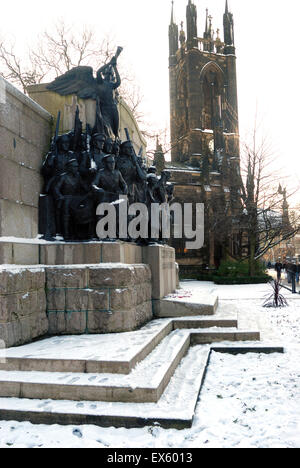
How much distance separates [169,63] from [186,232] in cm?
2756

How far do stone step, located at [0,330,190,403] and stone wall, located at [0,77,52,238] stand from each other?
246cm

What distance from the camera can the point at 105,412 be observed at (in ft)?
13.2

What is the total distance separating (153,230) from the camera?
9477mm

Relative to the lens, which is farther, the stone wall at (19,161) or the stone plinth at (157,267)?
the stone plinth at (157,267)

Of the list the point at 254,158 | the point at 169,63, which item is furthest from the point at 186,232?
the point at 169,63

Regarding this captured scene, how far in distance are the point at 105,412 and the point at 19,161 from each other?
458 cm

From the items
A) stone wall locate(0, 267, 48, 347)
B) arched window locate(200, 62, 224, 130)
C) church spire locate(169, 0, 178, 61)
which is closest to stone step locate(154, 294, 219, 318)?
stone wall locate(0, 267, 48, 347)

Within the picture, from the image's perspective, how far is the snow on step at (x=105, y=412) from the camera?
3947mm

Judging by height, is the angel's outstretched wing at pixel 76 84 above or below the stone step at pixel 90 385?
above

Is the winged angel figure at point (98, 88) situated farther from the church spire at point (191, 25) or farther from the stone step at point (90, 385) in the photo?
the church spire at point (191, 25)

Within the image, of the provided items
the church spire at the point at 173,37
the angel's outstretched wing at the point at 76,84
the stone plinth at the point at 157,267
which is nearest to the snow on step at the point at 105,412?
the stone plinth at the point at 157,267

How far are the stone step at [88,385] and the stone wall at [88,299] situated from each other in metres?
1.67

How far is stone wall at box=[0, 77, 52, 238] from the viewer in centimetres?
641

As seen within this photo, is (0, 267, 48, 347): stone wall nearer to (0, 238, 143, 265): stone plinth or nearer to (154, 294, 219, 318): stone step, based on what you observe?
(0, 238, 143, 265): stone plinth
